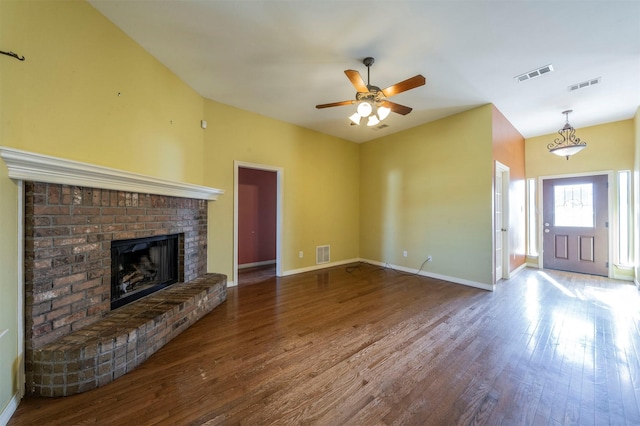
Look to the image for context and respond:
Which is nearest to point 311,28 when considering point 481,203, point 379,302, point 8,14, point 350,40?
point 350,40

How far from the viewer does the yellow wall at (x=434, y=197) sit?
3.98 m

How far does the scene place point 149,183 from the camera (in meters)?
2.44

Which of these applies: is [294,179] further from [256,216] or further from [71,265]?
[71,265]

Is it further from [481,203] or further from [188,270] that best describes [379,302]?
[188,270]

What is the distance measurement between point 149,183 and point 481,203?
15.6 feet

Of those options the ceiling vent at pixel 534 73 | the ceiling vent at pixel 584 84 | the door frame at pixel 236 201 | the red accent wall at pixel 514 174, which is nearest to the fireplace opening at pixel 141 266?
the door frame at pixel 236 201

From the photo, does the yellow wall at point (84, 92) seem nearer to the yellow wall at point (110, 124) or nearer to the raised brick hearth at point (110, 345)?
the yellow wall at point (110, 124)

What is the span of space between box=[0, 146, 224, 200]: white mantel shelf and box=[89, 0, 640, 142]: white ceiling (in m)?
1.48

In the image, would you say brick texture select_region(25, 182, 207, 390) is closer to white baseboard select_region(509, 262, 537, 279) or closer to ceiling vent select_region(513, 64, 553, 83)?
ceiling vent select_region(513, 64, 553, 83)

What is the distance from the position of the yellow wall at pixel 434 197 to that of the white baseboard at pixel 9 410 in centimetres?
520

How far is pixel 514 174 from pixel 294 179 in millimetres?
4568

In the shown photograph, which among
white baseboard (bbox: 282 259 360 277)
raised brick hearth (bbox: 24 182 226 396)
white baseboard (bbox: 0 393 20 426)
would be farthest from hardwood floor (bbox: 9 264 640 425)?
white baseboard (bbox: 282 259 360 277)

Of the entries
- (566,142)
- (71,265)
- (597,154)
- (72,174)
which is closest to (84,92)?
(72,174)

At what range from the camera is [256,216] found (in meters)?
5.84
